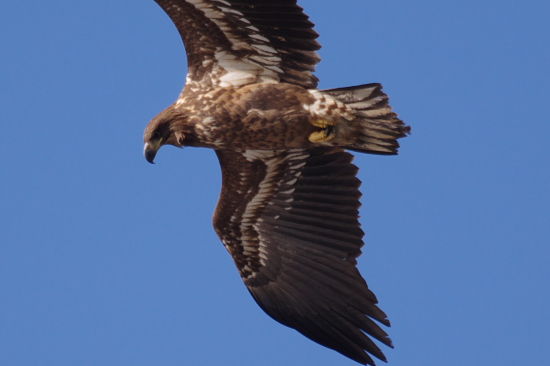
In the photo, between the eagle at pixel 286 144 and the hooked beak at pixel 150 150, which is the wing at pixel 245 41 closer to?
the eagle at pixel 286 144

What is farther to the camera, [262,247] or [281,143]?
[262,247]

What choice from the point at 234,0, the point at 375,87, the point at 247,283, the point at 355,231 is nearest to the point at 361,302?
the point at 355,231

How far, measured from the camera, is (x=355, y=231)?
11625 mm

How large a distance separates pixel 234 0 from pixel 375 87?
1754mm

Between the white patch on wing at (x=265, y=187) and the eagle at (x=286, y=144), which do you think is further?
the white patch on wing at (x=265, y=187)

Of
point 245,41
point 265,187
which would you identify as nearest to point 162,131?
point 245,41

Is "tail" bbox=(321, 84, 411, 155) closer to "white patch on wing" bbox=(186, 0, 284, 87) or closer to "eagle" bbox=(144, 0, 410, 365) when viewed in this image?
"eagle" bbox=(144, 0, 410, 365)

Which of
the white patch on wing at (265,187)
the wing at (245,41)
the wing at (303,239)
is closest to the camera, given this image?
the wing at (245,41)

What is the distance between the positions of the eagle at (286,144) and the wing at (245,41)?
12 mm

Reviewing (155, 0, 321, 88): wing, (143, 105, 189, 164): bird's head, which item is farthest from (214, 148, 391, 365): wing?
(155, 0, 321, 88): wing

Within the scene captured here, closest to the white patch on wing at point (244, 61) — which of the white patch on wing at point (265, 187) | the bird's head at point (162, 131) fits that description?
the bird's head at point (162, 131)

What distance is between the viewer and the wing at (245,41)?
10.3 meters

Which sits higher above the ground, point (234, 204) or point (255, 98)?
point (255, 98)

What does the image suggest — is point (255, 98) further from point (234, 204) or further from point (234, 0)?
point (234, 204)
